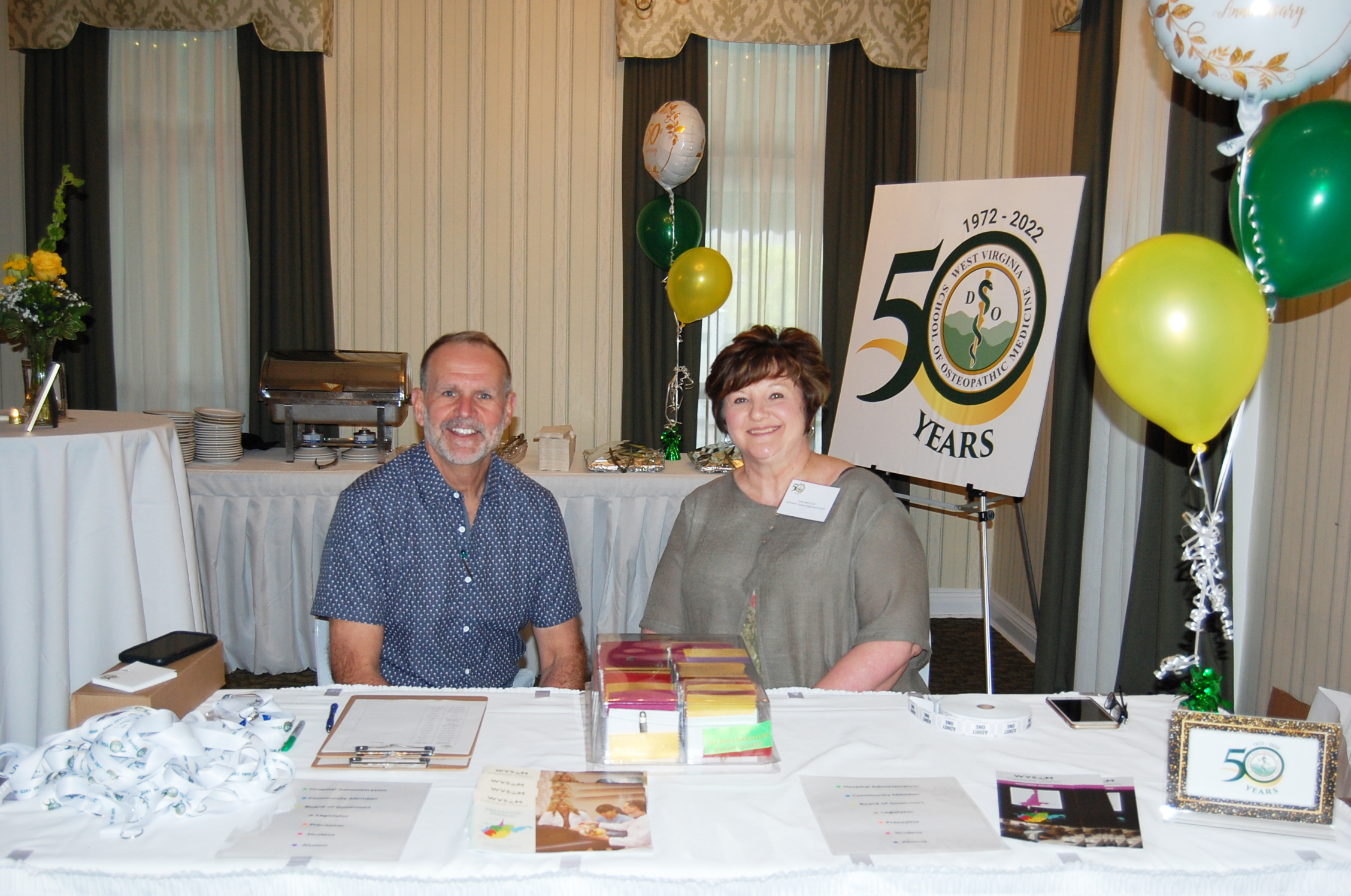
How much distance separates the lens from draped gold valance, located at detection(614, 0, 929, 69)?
166 inches

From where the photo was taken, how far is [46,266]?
2482 mm

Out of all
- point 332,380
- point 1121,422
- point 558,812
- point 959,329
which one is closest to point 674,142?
point 959,329

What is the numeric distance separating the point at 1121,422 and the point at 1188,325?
5.16ft

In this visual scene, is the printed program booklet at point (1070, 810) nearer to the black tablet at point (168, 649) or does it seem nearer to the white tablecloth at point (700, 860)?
the white tablecloth at point (700, 860)

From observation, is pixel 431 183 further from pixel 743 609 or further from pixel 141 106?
pixel 743 609

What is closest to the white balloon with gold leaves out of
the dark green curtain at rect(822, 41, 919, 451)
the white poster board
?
the white poster board

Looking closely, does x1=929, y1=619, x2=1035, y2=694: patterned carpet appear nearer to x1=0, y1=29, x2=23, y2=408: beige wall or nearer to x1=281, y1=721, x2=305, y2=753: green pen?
x1=281, y1=721, x2=305, y2=753: green pen

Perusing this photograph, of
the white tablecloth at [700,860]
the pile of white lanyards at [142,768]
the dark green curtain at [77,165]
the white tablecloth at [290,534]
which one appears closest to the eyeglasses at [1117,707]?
the white tablecloth at [700,860]

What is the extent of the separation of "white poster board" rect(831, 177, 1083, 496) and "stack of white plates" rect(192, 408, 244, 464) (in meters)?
Answer: 2.32

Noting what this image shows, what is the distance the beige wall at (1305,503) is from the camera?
2.13 metres

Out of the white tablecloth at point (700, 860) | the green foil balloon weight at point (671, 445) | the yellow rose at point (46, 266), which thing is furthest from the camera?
the green foil balloon weight at point (671, 445)

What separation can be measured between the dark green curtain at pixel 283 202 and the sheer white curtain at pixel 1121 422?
339cm

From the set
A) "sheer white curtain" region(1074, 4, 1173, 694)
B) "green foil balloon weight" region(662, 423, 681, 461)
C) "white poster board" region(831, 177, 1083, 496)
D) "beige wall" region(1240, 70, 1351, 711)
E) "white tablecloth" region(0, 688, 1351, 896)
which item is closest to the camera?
"white tablecloth" region(0, 688, 1351, 896)

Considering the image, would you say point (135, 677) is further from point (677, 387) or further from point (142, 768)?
point (677, 387)
